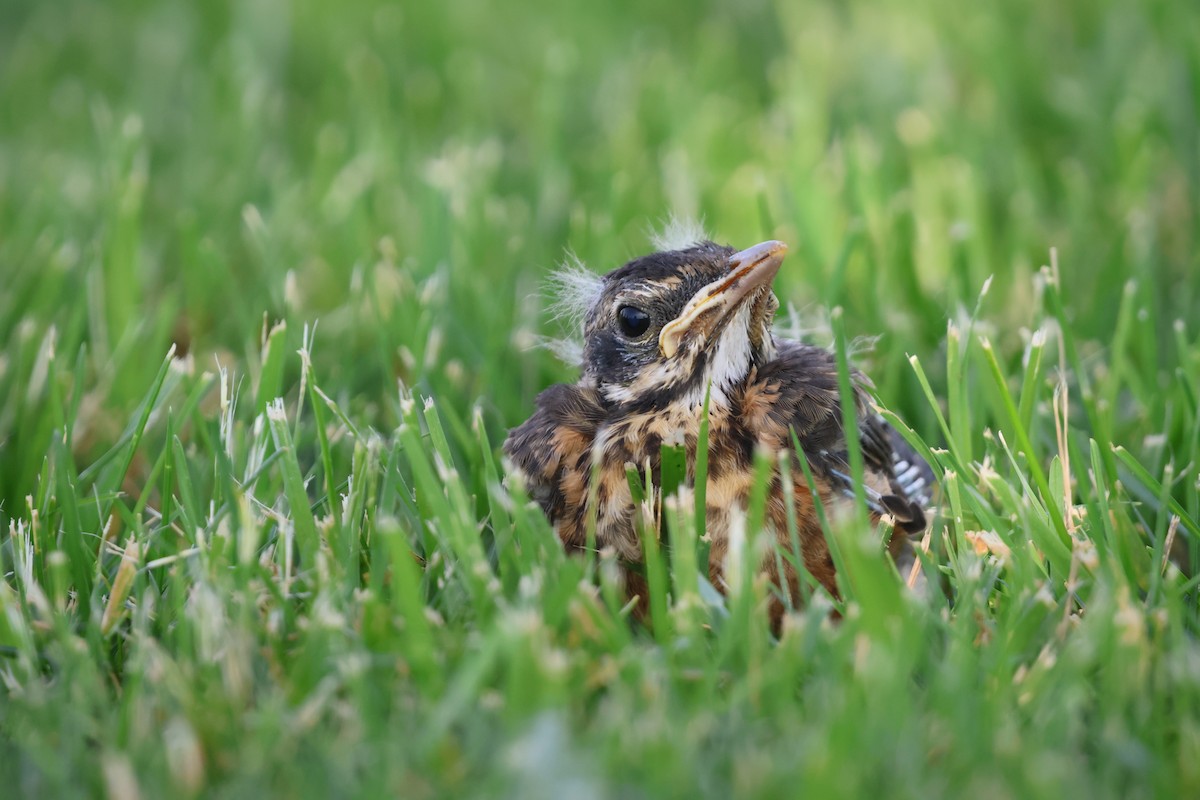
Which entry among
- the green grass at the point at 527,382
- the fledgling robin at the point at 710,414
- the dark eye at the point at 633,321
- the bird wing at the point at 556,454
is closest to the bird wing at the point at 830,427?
the fledgling robin at the point at 710,414

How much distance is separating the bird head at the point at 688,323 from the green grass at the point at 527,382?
388mm

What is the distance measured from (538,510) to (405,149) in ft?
10.9

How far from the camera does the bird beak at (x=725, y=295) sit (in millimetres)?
2820

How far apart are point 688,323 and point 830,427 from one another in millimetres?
381

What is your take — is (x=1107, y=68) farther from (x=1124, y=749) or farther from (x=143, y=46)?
(x=143, y=46)

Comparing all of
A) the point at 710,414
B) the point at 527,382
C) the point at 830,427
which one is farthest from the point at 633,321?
the point at 527,382

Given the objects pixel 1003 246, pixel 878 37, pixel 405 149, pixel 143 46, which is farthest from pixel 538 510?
pixel 143 46

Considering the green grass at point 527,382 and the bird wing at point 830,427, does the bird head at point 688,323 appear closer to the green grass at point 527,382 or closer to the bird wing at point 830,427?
the bird wing at point 830,427

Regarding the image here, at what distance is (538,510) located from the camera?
250 centimetres

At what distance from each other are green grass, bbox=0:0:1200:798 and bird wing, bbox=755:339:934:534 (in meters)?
0.14

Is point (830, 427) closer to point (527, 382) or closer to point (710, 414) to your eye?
point (710, 414)

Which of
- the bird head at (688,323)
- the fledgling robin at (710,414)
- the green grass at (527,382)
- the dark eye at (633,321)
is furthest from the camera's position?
the dark eye at (633,321)

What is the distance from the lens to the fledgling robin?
2.73 metres

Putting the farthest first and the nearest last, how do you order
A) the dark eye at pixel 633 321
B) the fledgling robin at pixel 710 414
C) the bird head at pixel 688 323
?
1. the dark eye at pixel 633 321
2. the bird head at pixel 688 323
3. the fledgling robin at pixel 710 414
